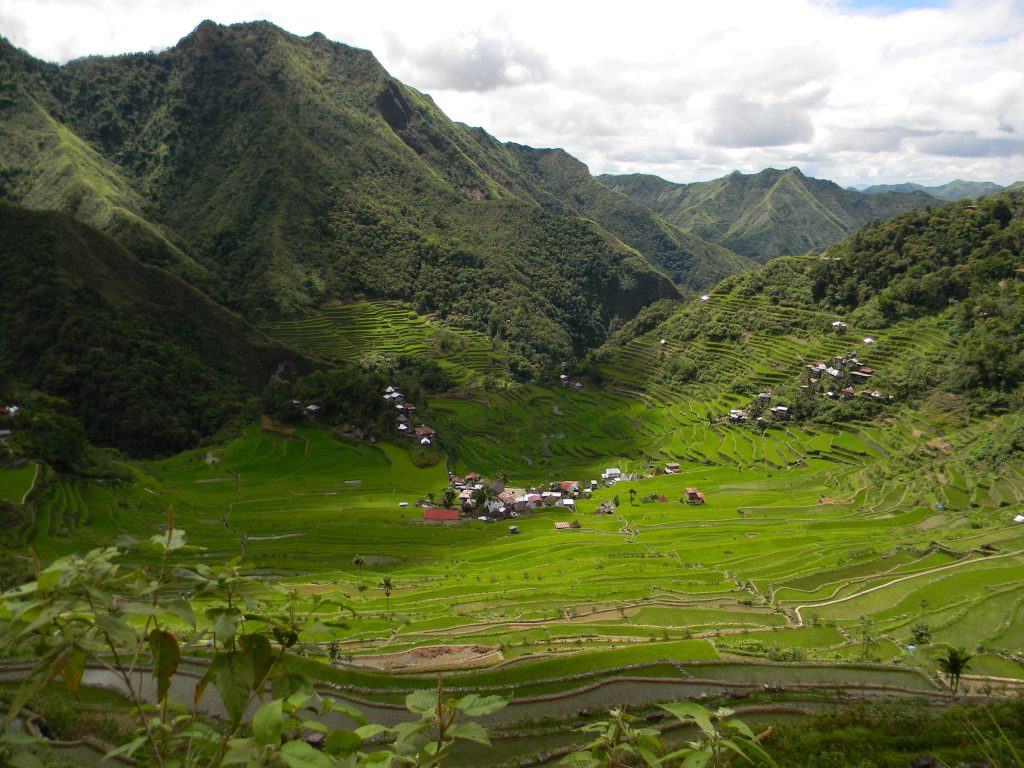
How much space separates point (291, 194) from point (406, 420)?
82050mm

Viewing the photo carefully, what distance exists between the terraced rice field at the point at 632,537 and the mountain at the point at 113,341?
867 centimetres

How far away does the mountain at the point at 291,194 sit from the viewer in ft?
356

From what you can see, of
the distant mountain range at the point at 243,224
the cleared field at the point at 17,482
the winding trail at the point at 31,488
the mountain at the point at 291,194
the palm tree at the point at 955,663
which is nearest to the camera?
the palm tree at the point at 955,663

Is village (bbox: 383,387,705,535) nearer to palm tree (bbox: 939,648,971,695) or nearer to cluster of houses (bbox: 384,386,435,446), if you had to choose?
cluster of houses (bbox: 384,386,435,446)

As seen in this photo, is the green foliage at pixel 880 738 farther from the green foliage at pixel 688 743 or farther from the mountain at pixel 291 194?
the mountain at pixel 291 194

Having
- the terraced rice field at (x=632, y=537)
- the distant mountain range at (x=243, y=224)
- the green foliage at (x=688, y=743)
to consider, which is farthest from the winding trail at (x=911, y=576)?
the distant mountain range at (x=243, y=224)

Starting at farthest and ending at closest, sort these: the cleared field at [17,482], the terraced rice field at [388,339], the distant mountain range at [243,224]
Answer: the terraced rice field at [388,339] → the distant mountain range at [243,224] → the cleared field at [17,482]

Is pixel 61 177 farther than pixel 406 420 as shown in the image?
Yes

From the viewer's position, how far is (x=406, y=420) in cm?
6334

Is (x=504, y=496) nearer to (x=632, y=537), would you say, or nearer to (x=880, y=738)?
(x=632, y=537)

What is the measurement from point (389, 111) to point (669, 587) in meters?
187

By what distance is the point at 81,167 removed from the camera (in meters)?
113

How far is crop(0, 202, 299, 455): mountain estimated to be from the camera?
5903cm

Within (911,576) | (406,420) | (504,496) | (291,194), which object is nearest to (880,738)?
(911,576)
